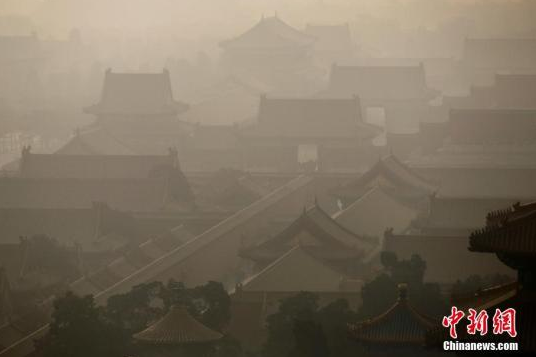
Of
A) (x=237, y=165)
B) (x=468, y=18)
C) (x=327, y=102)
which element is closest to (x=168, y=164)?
(x=237, y=165)

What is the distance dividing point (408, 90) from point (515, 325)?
42.9 m

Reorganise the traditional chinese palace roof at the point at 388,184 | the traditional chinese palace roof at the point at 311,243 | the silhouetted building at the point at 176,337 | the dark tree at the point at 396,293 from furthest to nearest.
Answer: the traditional chinese palace roof at the point at 388,184
the traditional chinese palace roof at the point at 311,243
the dark tree at the point at 396,293
the silhouetted building at the point at 176,337

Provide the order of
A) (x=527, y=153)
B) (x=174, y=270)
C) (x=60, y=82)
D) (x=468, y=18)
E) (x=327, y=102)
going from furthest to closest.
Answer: (x=468, y=18), (x=60, y=82), (x=327, y=102), (x=527, y=153), (x=174, y=270)

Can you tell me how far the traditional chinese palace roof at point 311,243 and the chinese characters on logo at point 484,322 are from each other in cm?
1369

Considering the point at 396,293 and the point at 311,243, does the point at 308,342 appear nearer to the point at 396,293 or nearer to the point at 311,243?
the point at 396,293

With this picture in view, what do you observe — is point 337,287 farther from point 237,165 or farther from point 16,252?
point 237,165

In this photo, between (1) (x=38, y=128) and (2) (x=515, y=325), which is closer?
(2) (x=515, y=325)

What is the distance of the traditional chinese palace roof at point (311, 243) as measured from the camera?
Answer: 2816 cm

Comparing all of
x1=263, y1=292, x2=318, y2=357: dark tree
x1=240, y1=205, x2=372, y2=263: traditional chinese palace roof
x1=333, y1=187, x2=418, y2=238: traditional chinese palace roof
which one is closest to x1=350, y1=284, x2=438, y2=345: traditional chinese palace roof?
x1=263, y1=292, x2=318, y2=357: dark tree

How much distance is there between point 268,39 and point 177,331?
48630 millimetres

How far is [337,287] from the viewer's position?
84.9ft

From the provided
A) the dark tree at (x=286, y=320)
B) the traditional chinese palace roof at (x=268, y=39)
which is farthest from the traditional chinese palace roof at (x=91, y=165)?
the traditional chinese palace roof at (x=268, y=39)

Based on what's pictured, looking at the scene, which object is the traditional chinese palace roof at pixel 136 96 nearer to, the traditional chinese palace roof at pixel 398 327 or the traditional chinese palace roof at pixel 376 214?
the traditional chinese palace roof at pixel 376 214

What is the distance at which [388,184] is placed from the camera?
119 feet
